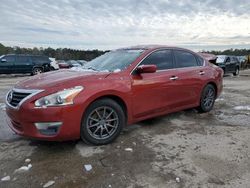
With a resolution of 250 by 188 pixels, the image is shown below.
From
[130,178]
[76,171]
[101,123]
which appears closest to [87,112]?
[101,123]

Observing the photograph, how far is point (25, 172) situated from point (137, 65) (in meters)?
2.43

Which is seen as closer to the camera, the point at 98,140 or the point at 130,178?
the point at 130,178

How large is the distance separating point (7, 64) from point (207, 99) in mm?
17464

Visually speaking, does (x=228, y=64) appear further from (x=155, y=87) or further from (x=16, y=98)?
(x=16, y=98)

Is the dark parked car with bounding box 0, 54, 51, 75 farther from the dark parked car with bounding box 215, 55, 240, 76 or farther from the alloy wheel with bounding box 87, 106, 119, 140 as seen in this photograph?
the alloy wheel with bounding box 87, 106, 119, 140

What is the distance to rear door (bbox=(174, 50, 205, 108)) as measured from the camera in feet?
18.9

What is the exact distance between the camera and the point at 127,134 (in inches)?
197

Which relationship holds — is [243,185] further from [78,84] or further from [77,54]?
[77,54]

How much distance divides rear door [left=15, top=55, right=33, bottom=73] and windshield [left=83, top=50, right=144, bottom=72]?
17.0m

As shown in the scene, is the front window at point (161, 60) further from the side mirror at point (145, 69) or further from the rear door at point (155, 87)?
the side mirror at point (145, 69)

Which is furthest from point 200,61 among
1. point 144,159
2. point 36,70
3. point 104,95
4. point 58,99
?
point 36,70

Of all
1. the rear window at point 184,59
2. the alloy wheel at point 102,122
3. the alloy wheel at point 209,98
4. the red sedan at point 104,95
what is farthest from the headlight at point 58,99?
the alloy wheel at point 209,98

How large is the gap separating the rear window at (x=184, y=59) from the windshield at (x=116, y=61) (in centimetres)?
95

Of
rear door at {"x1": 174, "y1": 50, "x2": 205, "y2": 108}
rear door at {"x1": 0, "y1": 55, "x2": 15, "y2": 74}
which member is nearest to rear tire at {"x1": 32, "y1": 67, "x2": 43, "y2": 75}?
rear door at {"x1": 0, "y1": 55, "x2": 15, "y2": 74}
